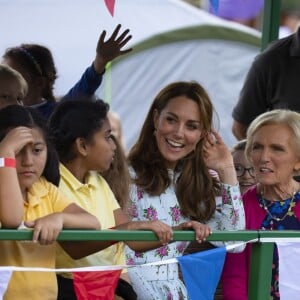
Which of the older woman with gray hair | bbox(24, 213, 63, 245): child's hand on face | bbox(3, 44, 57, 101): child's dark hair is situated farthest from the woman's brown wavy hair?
bbox(3, 44, 57, 101): child's dark hair

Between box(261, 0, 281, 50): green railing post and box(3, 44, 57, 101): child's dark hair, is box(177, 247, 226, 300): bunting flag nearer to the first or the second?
box(3, 44, 57, 101): child's dark hair

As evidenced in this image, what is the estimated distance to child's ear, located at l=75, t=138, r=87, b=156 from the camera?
467cm

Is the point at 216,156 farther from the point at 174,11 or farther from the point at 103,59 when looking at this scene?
the point at 174,11

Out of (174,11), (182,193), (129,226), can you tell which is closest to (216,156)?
(182,193)

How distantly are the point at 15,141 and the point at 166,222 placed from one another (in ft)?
3.40

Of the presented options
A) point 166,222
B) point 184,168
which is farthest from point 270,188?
point 166,222

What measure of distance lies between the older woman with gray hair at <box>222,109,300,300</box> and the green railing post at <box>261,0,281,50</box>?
5.72ft

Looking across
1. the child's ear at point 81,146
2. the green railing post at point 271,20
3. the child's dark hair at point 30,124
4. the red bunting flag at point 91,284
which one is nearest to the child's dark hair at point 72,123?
the child's ear at point 81,146

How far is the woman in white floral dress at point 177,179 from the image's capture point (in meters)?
4.84

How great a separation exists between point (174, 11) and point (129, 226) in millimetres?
9712

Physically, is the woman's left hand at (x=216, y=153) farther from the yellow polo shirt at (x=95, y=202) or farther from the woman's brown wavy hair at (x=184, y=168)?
the yellow polo shirt at (x=95, y=202)

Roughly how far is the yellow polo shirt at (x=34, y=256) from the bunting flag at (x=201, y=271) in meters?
0.49

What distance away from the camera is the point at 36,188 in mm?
4258

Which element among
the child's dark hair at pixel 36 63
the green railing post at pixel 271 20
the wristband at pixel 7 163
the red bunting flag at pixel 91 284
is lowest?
the red bunting flag at pixel 91 284
